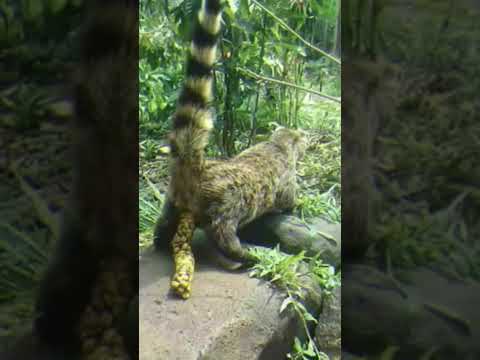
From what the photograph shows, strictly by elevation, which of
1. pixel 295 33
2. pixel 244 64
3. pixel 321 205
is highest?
pixel 295 33

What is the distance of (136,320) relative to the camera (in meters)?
2.09

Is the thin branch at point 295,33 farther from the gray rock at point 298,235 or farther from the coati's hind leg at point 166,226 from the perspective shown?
the coati's hind leg at point 166,226

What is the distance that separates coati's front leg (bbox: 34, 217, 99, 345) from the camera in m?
2.12

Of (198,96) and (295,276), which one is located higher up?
(198,96)

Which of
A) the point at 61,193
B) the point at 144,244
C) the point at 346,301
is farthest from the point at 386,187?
the point at 61,193

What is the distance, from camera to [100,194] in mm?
2148

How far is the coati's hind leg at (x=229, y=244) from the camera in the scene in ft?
6.96

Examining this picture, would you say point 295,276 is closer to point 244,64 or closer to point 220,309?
point 220,309

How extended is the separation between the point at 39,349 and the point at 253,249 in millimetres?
791

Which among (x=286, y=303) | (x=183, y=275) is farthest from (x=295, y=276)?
(x=183, y=275)

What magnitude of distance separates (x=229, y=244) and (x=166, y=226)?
0.73 ft

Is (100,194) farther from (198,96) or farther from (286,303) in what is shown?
(286,303)

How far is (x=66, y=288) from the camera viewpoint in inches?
84.4

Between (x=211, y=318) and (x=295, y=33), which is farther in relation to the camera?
(x=295, y=33)
